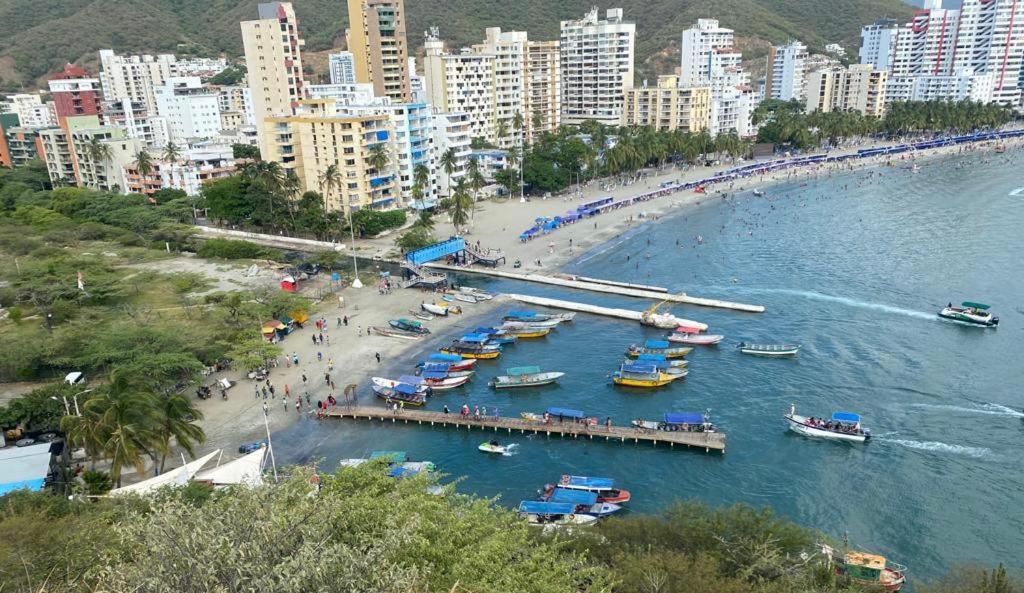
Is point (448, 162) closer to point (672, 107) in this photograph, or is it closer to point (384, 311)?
point (384, 311)

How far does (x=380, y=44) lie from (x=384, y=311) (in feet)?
251

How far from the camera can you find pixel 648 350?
55.9 m

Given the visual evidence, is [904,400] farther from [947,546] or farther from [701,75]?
[701,75]

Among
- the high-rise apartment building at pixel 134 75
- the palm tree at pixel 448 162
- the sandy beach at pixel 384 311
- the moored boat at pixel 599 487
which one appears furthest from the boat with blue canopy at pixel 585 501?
the high-rise apartment building at pixel 134 75

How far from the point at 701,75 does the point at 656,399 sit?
154 meters

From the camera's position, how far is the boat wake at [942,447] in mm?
40953

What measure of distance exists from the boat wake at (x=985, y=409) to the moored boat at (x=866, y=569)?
18951mm

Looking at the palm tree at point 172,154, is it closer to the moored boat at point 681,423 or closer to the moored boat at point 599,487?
the moored boat at point 681,423

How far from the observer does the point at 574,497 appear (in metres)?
37.3

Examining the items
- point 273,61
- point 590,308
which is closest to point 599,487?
point 590,308

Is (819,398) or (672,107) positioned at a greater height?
(672,107)

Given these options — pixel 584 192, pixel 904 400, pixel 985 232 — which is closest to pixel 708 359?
pixel 904 400

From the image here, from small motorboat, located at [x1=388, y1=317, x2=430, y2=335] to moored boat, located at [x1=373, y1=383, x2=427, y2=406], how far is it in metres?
12.0

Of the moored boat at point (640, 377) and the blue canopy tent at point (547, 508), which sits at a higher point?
the moored boat at point (640, 377)
